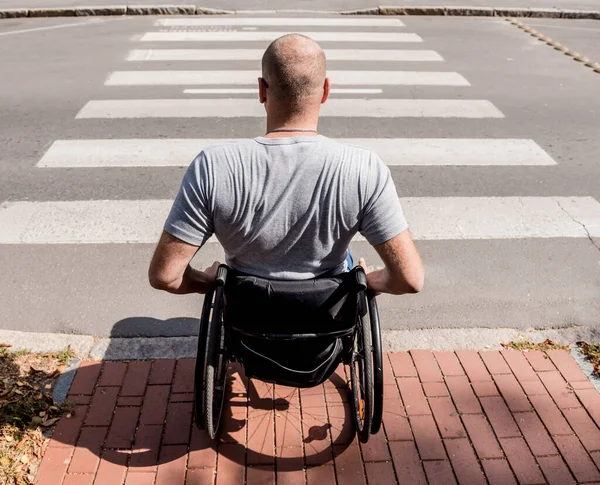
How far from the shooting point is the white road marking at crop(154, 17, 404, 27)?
11.9 metres

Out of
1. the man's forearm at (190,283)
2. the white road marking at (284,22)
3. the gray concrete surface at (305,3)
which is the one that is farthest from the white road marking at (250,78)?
the man's forearm at (190,283)

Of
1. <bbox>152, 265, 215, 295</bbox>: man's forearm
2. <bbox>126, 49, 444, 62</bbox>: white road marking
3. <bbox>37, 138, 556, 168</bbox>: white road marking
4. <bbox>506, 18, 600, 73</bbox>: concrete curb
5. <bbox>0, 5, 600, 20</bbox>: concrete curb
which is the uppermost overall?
<bbox>152, 265, 215, 295</bbox>: man's forearm

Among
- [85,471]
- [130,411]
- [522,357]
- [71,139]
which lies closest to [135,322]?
[130,411]

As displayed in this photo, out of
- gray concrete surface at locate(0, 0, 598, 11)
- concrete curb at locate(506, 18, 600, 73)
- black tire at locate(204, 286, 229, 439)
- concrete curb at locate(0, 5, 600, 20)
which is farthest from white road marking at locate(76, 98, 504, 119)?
gray concrete surface at locate(0, 0, 598, 11)

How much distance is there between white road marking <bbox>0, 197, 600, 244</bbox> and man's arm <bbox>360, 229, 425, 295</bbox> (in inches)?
99.2

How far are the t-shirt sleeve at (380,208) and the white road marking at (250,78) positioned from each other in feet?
21.3

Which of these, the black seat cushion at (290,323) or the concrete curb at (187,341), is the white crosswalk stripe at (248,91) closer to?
the concrete curb at (187,341)

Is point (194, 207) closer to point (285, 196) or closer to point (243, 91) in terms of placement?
point (285, 196)

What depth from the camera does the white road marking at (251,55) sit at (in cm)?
976

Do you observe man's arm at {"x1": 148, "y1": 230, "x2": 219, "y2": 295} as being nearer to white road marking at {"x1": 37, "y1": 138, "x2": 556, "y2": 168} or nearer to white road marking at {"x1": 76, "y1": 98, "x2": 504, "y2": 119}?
white road marking at {"x1": 37, "y1": 138, "x2": 556, "y2": 168}

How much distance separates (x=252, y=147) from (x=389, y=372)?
76.3 inches

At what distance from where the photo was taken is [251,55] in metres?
9.95

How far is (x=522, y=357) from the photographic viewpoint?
392 centimetres

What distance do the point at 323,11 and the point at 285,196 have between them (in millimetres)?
11511
